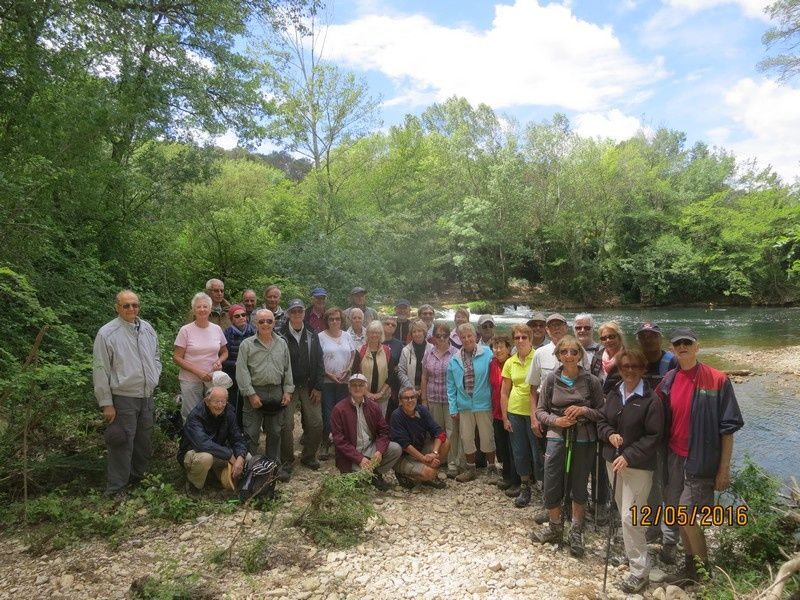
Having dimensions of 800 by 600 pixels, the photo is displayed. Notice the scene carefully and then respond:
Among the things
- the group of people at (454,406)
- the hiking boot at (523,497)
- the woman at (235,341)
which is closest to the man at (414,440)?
the group of people at (454,406)

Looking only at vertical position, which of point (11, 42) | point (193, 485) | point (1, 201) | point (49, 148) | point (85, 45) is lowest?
point (193, 485)

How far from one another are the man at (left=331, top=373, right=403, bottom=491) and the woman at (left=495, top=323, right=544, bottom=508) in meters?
1.17

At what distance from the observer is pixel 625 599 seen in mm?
3400

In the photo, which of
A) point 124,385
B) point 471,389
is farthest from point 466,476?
point 124,385

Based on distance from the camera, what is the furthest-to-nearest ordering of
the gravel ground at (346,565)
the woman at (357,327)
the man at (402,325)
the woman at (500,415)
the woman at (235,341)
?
the man at (402,325), the woman at (357,327), the woman at (500,415), the woman at (235,341), the gravel ground at (346,565)

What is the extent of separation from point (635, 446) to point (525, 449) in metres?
1.63

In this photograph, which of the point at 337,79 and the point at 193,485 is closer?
the point at 193,485

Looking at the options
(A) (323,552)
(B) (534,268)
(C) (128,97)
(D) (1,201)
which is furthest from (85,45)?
(B) (534,268)

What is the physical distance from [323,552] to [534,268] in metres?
32.7

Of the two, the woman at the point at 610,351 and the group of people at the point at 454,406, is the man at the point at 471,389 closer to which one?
the group of people at the point at 454,406

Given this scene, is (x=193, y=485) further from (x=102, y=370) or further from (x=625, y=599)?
(x=625, y=599)

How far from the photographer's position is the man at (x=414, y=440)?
5164mm

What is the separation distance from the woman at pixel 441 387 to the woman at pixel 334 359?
904 millimetres

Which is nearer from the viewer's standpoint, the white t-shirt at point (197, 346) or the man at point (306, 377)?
the white t-shirt at point (197, 346)
